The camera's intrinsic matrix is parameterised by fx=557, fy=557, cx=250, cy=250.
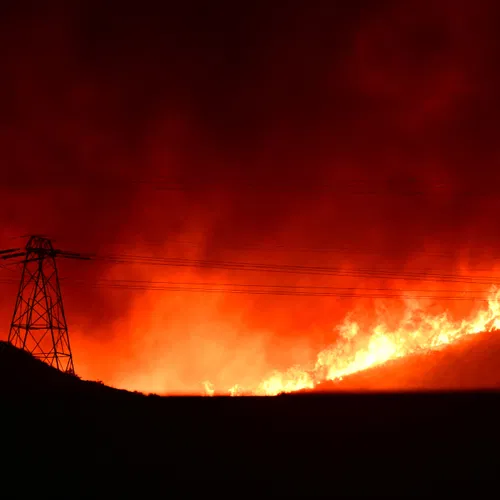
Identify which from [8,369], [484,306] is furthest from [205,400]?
[484,306]

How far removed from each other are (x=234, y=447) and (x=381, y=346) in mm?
49139

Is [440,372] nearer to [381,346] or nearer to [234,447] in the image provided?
[381,346]

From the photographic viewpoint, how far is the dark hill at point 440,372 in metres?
62.6

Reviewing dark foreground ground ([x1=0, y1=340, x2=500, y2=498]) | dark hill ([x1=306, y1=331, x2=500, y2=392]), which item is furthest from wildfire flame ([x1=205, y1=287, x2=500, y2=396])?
dark foreground ground ([x1=0, y1=340, x2=500, y2=498])

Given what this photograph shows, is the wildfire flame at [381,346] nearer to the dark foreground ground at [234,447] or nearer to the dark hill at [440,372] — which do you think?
the dark hill at [440,372]

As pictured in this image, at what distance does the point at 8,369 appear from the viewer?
139 ft

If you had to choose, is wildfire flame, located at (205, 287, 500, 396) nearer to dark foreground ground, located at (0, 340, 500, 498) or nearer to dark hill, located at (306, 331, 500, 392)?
dark hill, located at (306, 331, 500, 392)

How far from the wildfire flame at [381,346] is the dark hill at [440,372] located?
7.43ft

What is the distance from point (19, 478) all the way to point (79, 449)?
375 cm

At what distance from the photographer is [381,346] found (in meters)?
76.3

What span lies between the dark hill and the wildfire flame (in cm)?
227

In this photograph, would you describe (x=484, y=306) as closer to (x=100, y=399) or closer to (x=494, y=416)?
(x=494, y=416)

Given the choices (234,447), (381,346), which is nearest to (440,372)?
(381,346)

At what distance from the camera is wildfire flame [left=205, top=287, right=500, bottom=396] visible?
7256 centimetres
